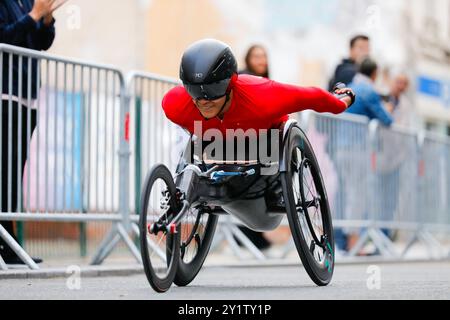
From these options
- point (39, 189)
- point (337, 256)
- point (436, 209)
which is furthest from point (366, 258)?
point (39, 189)

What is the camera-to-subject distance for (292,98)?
710 cm

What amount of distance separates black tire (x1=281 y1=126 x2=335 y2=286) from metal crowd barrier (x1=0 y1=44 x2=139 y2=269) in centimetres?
202

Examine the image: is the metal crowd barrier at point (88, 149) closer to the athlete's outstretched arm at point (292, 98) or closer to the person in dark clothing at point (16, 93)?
the person in dark clothing at point (16, 93)

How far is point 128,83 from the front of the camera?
10.2 metres

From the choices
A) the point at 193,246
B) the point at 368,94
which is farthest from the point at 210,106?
the point at 368,94

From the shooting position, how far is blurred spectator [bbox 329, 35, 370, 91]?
47.1 ft

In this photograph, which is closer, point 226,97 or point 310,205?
point 226,97

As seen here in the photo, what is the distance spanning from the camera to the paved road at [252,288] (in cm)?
638

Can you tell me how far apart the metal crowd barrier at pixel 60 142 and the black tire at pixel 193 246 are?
4.26ft

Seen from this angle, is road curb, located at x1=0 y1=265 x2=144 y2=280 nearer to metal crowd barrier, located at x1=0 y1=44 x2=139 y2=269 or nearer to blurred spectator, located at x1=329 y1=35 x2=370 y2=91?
metal crowd barrier, located at x1=0 y1=44 x2=139 y2=269

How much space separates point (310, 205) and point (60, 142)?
258cm

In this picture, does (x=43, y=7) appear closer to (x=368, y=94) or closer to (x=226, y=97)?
(x=226, y=97)

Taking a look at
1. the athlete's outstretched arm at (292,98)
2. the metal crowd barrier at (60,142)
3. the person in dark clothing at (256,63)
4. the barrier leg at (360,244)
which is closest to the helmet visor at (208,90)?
the athlete's outstretched arm at (292,98)

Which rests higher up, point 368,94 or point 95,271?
point 368,94
